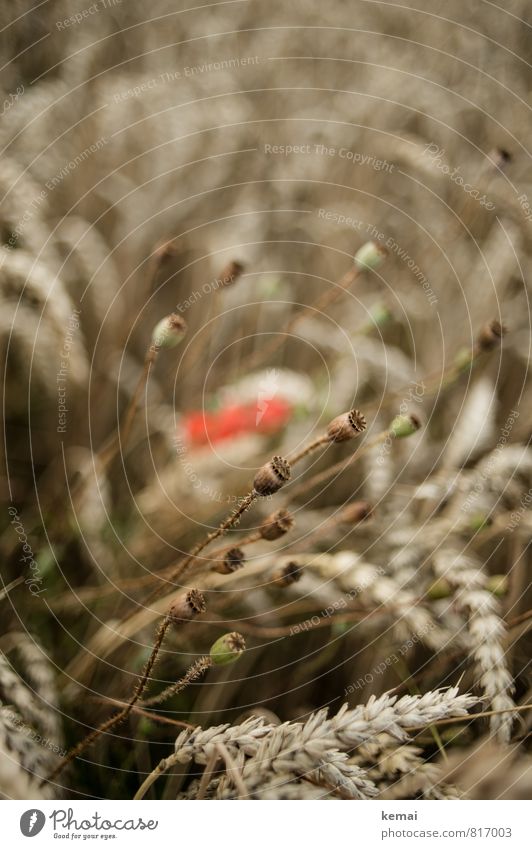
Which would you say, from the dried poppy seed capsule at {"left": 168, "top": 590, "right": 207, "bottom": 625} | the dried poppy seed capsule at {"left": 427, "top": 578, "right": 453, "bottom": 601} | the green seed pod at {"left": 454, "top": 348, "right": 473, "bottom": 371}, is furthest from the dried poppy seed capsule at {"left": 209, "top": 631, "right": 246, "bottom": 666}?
the green seed pod at {"left": 454, "top": 348, "right": 473, "bottom": 371}

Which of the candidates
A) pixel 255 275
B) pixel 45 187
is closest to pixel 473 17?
pixel 255 275

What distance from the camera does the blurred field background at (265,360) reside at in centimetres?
40

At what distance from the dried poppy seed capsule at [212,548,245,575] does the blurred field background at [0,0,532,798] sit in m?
0.05

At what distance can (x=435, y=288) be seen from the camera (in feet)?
2.04

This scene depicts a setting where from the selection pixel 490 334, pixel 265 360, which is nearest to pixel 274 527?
pixel 490 334

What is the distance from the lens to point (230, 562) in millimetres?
323

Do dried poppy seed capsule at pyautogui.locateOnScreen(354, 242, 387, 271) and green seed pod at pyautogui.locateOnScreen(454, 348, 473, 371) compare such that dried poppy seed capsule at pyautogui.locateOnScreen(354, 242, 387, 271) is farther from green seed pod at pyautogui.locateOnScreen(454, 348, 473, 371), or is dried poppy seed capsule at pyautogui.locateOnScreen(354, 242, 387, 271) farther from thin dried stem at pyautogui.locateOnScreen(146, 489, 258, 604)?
thin dried stem at pyautogui.locateOnScreen(146, 489, 258, 604)

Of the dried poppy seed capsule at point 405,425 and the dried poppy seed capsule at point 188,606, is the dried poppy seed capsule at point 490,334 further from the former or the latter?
the dried poppy seed capsule at point 188,606

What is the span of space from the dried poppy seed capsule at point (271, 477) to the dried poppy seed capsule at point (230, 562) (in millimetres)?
69

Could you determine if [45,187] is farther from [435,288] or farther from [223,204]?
[435,288]

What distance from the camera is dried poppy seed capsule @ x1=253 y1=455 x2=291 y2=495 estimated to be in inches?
10.3

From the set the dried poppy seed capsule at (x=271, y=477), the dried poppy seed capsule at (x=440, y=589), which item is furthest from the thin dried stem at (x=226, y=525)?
the dried poppy seed capsule at (x=440, y=589)
